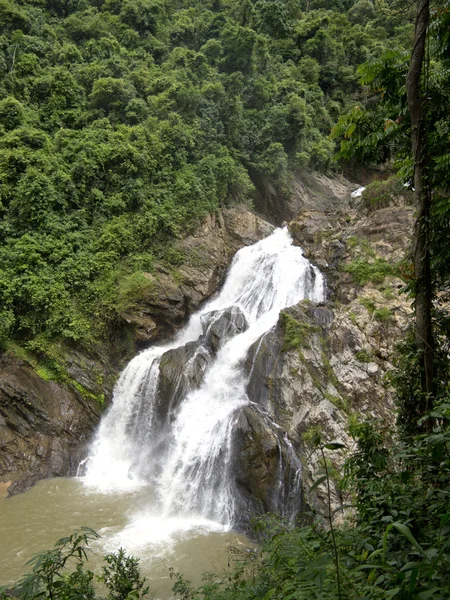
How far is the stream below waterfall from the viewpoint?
28.0ft

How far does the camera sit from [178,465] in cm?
1091

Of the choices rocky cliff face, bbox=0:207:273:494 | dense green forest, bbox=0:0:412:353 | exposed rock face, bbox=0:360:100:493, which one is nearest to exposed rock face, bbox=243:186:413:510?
rocky cliff face, bbox=0:207:273:494

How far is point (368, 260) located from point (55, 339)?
11607mm

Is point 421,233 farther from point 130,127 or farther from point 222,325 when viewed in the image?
point 130,127

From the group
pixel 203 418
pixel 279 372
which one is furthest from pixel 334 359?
pixel 203 418

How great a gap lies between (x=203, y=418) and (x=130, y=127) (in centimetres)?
1410

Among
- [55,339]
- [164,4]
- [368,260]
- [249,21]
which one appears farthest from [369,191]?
[164,4]

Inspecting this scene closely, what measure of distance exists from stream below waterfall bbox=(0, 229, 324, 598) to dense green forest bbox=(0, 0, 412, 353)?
345 centimetres

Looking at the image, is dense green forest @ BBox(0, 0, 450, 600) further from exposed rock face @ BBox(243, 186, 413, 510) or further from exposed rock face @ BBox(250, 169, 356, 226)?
exposed rock face @ BBox(243, 186, 413, 510)

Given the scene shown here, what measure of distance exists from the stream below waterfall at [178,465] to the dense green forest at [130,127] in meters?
3.45

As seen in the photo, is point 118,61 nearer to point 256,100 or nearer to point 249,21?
point 256,100

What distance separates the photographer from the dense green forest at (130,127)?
1399 cm

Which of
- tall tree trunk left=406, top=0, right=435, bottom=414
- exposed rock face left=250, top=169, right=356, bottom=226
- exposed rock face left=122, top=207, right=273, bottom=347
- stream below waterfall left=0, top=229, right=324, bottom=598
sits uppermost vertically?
exposed rock face left=250, top=169, right=356, bottom=226

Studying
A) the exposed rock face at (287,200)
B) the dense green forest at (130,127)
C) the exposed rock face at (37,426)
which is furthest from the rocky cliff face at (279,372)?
the exposed rock face at (287,200)
